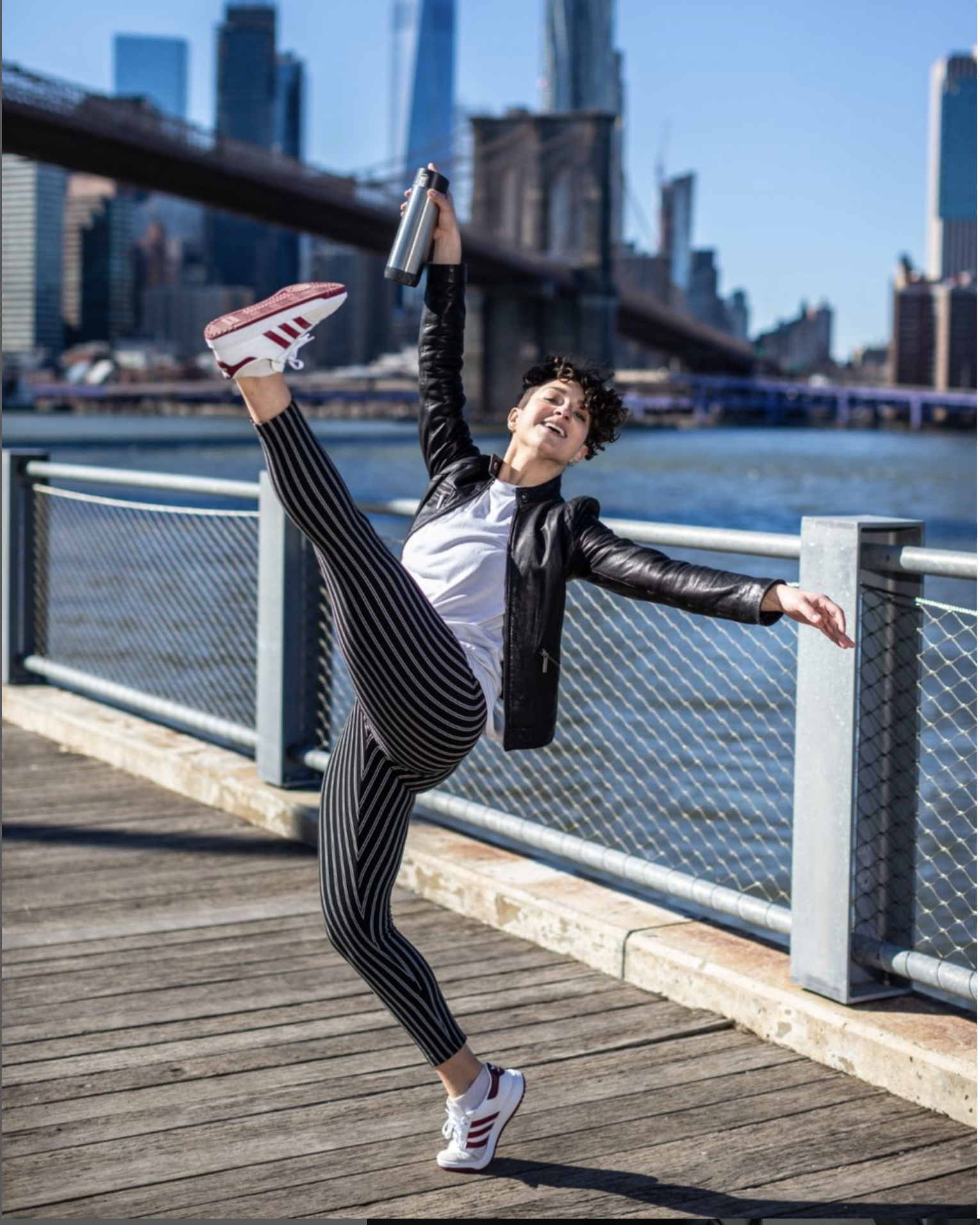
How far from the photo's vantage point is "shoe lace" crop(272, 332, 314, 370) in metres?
1.88

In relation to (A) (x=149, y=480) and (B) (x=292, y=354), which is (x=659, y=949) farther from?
(A) (x=149, y=480)

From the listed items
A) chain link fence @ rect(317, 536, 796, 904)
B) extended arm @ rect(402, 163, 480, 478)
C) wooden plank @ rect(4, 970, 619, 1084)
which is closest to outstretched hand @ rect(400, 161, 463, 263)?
extended arm @ rect(402, 163, 480, 478)

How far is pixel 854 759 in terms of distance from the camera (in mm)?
2748

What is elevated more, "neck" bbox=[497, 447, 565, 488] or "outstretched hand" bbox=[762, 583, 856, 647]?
"neck" bbox=[497, 447, 565, 488]

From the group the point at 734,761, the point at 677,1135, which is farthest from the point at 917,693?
the point at 734,761

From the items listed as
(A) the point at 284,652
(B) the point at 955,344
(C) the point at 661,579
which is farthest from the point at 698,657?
(B) the point at 955,344

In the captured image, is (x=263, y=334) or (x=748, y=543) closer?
(x=263, y=334)

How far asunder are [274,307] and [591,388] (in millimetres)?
526

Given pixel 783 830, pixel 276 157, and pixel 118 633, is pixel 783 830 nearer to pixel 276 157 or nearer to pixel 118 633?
pixel 118 633

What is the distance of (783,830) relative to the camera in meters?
6.93

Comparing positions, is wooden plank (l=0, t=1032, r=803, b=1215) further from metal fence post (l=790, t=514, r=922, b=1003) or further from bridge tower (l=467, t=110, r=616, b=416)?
bridge tower (l=467, t=110, r=616, b=416)

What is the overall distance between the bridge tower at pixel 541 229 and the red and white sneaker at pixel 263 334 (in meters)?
41.5

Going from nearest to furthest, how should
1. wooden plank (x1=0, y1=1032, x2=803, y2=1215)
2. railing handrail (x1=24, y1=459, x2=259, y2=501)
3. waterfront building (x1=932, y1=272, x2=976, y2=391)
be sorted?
wooden plank (x1=0, y1=1032, x2=803, y2=1215)
railing handrail (x1=24, y1=459, x2=259, y2=501)
waterfront building (x1=932, y1=272, x2=976, y2=391)

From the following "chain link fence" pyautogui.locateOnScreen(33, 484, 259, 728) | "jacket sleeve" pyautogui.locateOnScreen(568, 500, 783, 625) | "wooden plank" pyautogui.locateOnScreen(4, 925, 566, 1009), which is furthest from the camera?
"chain link fence" pyautogui.locateOnScreen(33, 484, 259, 728)
